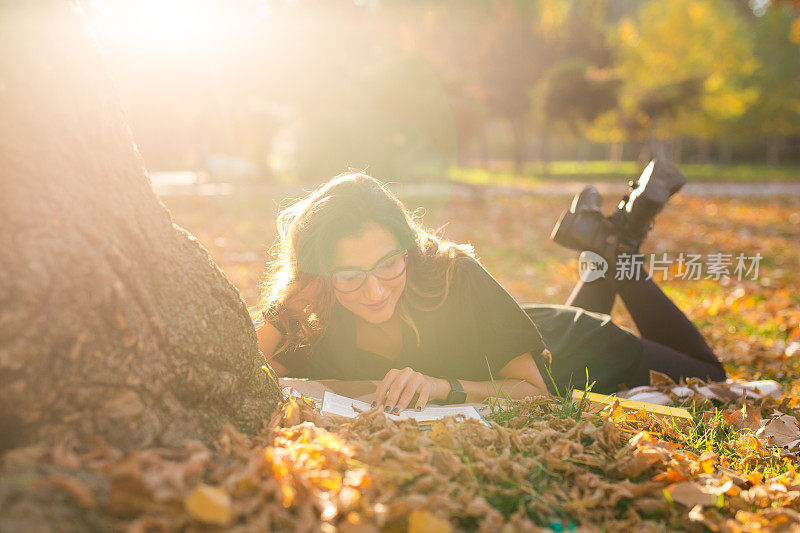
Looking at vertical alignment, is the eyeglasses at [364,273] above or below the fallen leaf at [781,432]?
above

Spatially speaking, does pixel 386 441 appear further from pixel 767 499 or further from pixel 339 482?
pixel 767 499

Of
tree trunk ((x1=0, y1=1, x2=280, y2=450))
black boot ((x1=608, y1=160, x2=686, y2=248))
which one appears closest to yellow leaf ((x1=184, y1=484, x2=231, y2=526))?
tree trunk ((x1=0, y1=1, x2=280, y2=450))

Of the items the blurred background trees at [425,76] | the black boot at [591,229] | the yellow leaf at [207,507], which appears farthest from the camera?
the blurred background trees at [425,76]

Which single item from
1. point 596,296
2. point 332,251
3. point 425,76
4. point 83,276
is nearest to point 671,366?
point 596,296

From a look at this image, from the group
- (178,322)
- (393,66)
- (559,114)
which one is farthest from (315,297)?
(559,114)

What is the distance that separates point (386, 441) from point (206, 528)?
0.68 metres

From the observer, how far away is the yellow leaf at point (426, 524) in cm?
136

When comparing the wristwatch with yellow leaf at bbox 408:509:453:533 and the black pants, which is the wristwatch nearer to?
yellow leaf at bbox 408:509:453:533

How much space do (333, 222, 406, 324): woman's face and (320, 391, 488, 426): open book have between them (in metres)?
0.38

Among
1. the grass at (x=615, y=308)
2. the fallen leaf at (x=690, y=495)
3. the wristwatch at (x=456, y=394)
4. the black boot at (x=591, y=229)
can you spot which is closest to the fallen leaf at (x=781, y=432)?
the grass at (x=615, y=308)

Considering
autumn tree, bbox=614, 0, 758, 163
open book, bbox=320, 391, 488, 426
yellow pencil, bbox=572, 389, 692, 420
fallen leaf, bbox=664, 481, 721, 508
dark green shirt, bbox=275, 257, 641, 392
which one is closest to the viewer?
fallen leaf, bbox=664, 481, 721, 508

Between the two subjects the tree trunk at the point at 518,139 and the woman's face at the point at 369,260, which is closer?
the woman's face at the point at 369,260

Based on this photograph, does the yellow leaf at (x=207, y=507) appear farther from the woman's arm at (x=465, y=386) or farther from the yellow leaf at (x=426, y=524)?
the woman's arm at (x=465, y=386)

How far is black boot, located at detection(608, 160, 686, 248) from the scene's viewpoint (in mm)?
3564
